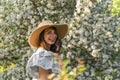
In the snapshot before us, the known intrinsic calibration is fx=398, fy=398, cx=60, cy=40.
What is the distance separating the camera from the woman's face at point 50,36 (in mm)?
3822

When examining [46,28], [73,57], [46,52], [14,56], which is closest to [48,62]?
[46,52]

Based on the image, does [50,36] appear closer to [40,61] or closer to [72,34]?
[40,61]

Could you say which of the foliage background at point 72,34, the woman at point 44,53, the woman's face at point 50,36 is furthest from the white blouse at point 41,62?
the foliage background at point 72,34

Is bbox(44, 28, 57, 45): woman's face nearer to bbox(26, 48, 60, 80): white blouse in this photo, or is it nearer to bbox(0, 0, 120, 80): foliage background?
bbox(26, 48, 60, 80): white blouse

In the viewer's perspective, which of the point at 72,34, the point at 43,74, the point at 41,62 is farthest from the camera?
the point at 72,34

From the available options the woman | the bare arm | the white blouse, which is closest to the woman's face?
the woman

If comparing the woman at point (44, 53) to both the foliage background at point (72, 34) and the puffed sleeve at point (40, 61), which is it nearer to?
the puffed sleeve at point (40, 61)

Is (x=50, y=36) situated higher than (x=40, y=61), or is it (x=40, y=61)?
(x=50, y=36)

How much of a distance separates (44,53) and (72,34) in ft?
7.51

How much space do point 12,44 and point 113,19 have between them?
Result: 1.66 meters

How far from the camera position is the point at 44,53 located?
3.71 metres

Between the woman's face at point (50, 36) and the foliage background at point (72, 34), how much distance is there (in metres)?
A: 1.94

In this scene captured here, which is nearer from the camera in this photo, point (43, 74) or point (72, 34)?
point (43, 74)

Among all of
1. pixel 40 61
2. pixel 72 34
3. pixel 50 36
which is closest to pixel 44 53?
pixel 40 61
